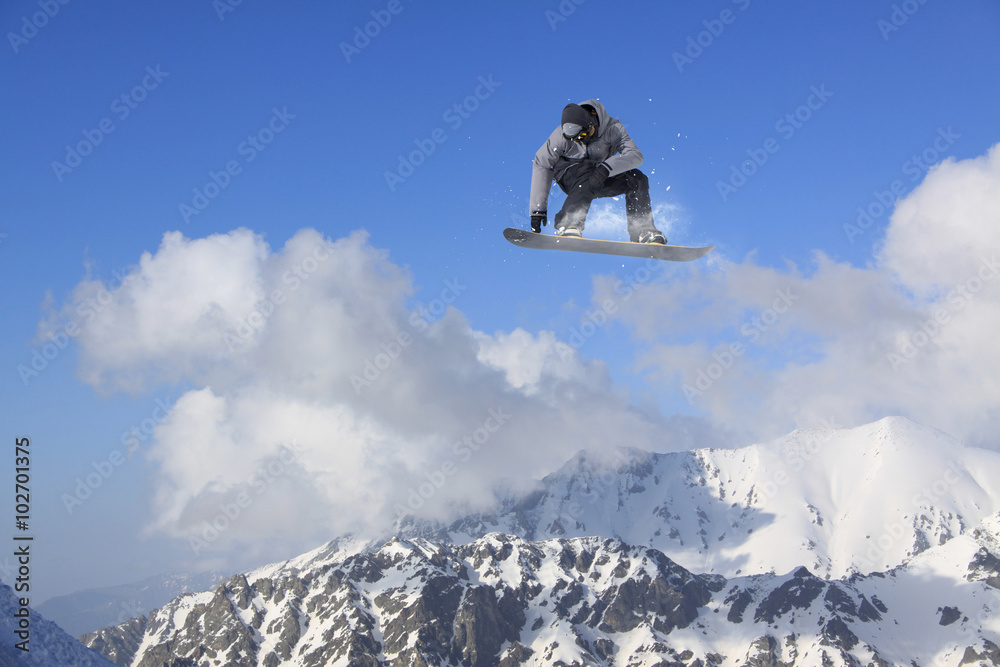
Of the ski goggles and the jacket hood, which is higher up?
the jacket hood

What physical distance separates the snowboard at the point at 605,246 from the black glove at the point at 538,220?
16 centimetres

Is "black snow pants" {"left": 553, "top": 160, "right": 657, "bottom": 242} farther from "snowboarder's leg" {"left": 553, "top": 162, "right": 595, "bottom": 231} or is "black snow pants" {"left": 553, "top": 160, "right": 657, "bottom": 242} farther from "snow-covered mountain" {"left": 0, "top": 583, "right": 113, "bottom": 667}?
"snow-covered mountain" {"left": 0, "top": 583, "right": 113, "bottom": 667}

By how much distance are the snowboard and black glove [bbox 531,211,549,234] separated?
0.51 ft

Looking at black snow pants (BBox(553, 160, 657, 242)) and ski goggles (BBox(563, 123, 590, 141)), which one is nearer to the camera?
ski goggles (BBox(563, 123, 590, 141))

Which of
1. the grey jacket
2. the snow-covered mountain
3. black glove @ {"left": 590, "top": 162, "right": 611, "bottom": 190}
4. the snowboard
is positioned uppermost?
the grey jacket

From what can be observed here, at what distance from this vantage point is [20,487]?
3002cm

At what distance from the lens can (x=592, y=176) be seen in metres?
18.1

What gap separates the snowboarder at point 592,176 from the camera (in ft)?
56.5

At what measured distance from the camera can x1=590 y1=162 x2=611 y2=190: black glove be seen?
58.3 feet

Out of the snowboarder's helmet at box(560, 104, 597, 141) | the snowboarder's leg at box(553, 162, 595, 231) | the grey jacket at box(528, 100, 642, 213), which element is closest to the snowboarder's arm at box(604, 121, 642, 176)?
the grey jacket at box(528, 100, 642, 213)

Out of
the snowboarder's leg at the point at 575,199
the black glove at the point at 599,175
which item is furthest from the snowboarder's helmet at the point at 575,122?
the snowboarder's leg at the point at 575,199

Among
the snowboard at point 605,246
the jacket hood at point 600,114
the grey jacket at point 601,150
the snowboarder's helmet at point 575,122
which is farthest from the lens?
the snowboard at point 605,246

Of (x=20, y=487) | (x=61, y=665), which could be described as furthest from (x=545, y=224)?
(x=61, y=665)

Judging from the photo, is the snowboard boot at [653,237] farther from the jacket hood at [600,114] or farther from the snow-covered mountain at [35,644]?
the snow-covered mountain at [35,644]
